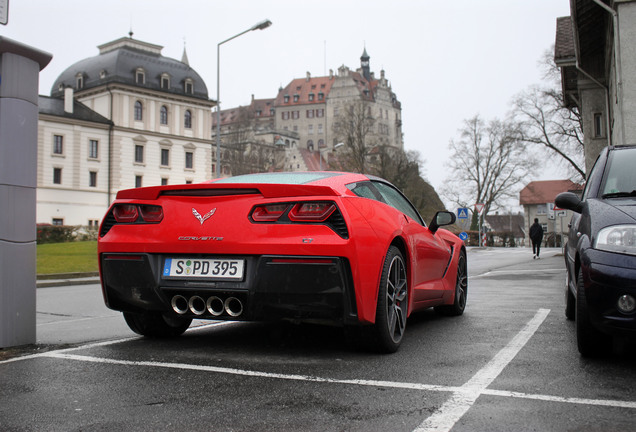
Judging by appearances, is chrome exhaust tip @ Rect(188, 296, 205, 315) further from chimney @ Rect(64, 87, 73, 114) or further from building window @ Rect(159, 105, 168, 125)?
building window @ Rect(159, 105, 168, 125)

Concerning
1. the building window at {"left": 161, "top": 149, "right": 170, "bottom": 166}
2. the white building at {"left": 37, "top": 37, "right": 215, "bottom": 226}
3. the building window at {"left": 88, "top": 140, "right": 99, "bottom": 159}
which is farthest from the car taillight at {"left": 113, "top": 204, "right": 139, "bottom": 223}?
the building window at {"left": 161, "top": 149, "right": 170, "bottom": 166}

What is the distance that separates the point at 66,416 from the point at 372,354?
2.24m

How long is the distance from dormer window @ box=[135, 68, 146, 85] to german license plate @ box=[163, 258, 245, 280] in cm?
6709

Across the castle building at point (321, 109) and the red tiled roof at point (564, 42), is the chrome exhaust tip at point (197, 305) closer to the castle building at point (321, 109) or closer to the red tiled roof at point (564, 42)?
the red tiled roof at point (564, 42)

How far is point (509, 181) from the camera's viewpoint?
70.1 m

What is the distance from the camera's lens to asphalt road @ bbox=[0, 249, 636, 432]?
3135mm

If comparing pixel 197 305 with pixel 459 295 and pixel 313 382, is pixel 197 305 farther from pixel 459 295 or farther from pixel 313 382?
pixel 459 295

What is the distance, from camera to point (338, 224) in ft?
14.4

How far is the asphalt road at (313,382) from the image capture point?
3135 millimetres

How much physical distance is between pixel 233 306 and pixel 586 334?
2.37 metres

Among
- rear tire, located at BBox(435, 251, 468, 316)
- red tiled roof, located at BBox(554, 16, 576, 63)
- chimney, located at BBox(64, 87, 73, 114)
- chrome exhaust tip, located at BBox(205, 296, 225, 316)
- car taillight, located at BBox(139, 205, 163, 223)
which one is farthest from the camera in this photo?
chimney, located at BBox(64, 87, 73, 114)

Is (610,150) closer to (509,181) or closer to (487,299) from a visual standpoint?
(487,299)

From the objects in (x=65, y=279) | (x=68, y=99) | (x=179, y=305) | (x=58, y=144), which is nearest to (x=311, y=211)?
(x=179, y=305)

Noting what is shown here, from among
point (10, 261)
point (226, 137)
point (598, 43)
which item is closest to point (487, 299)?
point (10, 261)
